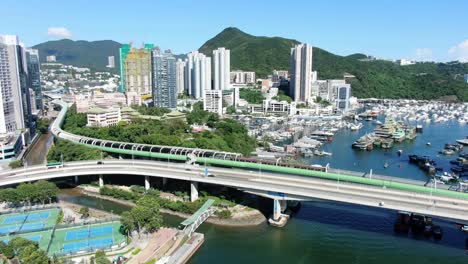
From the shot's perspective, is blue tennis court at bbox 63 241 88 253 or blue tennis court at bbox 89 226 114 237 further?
blue tennis court at bbox 89 226 114 237

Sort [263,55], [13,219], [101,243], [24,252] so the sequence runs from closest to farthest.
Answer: [24,252], [101,243], [13,219], [263,55]

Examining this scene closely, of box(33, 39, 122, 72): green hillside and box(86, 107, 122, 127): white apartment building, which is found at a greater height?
box(33, 39, 122, 72): green hillside

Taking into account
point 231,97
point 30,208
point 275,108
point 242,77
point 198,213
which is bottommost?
point 30,208

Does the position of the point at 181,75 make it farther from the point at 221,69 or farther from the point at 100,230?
the point at 100,230

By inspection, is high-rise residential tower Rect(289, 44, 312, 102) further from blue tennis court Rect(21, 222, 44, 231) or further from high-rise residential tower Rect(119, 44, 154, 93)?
blue tennis court Rect(21, 222, 44, 231)

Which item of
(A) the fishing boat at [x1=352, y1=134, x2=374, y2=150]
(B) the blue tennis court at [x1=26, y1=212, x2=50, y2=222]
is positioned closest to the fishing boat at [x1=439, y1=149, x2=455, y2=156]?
(A) the fishing boat at [x1=352, y1=134, x2=374, y2=150]

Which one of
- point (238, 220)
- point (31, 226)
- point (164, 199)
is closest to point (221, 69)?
point (164, 199)

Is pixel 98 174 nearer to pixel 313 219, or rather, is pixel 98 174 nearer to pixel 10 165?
pixel 10 165

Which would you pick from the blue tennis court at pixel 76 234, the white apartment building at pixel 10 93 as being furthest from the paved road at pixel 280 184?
the white apartment building at pixel 10 93
